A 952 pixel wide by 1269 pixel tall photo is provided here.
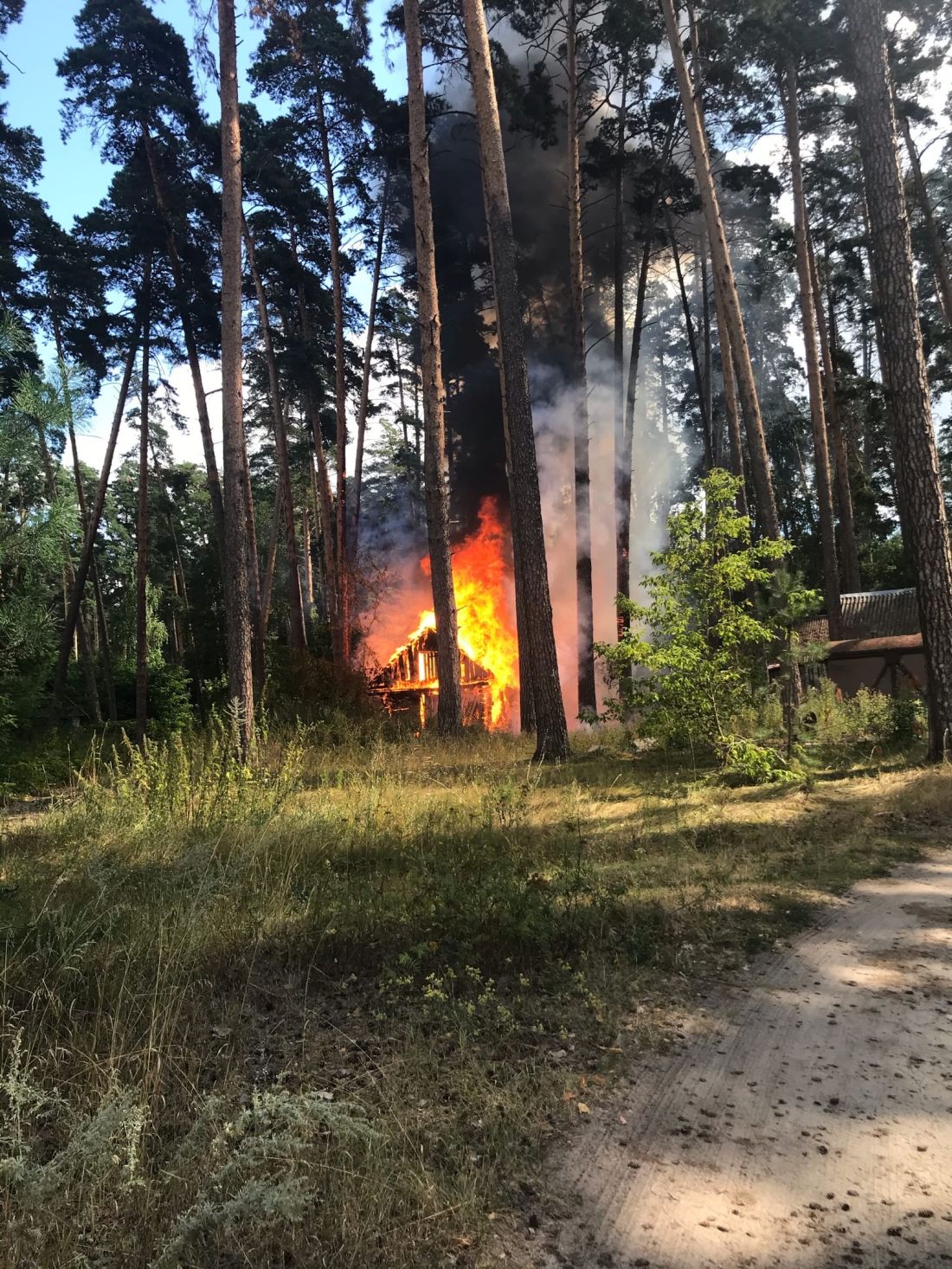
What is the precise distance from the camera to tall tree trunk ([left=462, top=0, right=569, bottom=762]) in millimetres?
11273

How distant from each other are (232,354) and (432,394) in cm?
388

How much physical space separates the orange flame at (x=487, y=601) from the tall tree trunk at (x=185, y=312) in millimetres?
7329

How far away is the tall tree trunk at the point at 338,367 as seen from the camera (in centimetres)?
2106

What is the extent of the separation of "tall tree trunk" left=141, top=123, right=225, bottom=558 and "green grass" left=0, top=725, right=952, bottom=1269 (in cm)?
1417

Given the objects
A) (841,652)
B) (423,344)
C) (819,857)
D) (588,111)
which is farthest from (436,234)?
(819,857)

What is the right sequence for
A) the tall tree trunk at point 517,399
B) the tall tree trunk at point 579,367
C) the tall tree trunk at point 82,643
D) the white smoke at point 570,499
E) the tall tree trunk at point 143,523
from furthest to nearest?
the white smoke at point 570,499, the tall tree trunk at point 143,523, the tall tree trunk at point 82,643, the tall tree trunk at point 579,367, the tall tree trunk at point 517,399

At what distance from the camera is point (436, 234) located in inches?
848

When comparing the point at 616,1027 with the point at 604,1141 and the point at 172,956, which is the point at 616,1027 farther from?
the point at 172,956

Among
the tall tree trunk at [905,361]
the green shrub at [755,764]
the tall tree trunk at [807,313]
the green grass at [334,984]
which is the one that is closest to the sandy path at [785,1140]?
the green grass at [334,984]

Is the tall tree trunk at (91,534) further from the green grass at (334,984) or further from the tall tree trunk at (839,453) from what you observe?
the tall tree trunk at (839,453)

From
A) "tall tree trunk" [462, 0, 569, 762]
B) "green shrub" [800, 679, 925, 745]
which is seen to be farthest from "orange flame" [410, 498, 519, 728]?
"tall tree trunk" [462, 0, 569, 762]

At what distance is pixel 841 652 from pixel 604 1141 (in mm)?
Result: 16988

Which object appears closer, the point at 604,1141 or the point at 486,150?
the point at 604,1141

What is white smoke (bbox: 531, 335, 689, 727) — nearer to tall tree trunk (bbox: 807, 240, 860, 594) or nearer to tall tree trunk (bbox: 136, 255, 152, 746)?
tall tree trunk (bbox: 807, 240, 860, 594)
